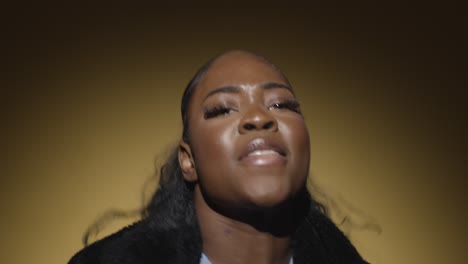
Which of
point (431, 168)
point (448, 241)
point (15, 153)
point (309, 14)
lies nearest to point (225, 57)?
point (309, 14)

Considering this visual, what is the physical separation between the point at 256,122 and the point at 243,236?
22 centimetres

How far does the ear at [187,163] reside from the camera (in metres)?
1.02

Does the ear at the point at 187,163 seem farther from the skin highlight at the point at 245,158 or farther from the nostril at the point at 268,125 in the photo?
the nostril at the point at 268,125

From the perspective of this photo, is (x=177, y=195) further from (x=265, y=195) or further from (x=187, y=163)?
(x=265, y=195)

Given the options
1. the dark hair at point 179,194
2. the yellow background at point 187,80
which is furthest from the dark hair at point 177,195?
the yellow background at point 187,80

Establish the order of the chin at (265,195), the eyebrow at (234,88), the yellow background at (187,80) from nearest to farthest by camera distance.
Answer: the chin at (265,195) < the eyebrow at (234,88) < the yellow background at (187,80)

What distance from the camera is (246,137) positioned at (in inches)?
36.2

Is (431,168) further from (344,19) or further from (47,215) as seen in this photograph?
(47,215)

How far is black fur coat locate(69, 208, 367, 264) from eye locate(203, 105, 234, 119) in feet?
0.77

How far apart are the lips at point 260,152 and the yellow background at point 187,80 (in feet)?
1.46

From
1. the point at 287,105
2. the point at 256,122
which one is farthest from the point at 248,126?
the point at 287,105

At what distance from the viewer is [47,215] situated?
1247 mm

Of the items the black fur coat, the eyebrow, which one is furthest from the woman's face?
the black fur coat

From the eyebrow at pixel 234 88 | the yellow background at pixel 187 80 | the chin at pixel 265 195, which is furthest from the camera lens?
the yellow background at pixel 187 80
